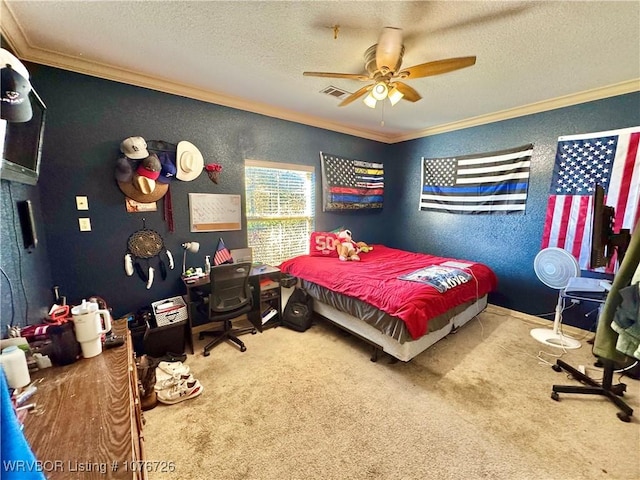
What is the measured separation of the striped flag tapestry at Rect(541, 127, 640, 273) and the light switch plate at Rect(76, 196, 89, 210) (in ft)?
16.2

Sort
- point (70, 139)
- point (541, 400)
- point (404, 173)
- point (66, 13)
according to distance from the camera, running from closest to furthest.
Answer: point (66, 13), point (541, 400), point (70, 139), point (404, 173)

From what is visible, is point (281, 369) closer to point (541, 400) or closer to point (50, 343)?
point (50, 343)

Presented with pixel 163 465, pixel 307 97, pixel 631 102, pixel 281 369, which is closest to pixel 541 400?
pixel 281 369

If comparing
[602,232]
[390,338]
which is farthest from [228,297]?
[602,232]

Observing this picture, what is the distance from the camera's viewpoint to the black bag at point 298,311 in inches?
120

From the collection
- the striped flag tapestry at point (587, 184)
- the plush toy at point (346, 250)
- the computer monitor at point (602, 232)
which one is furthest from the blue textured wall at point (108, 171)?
the striped flag tapestry at point (587, 184)

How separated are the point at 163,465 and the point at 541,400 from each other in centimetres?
263

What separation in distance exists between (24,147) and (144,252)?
1302 millimetres

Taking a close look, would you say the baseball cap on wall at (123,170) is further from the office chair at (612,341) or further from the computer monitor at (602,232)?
the computer monitor at (602,232)

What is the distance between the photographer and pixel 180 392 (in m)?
1.96

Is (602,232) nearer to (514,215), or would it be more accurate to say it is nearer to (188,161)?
(514,215)

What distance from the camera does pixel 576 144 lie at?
285 cm

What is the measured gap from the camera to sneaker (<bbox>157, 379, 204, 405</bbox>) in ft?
6.32

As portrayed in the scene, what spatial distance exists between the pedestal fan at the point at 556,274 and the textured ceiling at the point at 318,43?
1.69 meters
